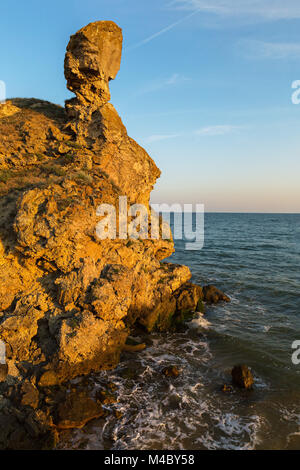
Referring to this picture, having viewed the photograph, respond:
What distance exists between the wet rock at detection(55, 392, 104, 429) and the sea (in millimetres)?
290

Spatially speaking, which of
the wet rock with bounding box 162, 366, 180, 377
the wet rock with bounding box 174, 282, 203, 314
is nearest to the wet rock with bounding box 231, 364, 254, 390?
the wet rock with bounding box 162, 366, 180, 377

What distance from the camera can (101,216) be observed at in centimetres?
1391

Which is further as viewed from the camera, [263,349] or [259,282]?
[259,282]

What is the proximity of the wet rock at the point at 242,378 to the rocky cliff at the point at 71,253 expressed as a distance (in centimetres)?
554

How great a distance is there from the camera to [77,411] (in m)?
9.34

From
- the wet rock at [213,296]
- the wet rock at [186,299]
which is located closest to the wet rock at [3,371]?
the wet rock at [186,299]

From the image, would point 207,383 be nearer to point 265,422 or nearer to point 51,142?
point 265,422

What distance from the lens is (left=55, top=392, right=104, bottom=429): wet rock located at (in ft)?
29.8

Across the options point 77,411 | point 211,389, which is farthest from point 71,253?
point 211,389

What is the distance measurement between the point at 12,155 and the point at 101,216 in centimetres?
763

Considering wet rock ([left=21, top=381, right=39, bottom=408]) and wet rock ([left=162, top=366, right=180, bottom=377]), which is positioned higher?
wet rock ([left=21, top=381, right=39, bottom=408])

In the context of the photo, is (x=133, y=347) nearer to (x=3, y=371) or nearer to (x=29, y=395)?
(x=29, y=395)

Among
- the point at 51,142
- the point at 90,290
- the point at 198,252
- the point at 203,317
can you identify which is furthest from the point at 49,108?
the point at 198,252

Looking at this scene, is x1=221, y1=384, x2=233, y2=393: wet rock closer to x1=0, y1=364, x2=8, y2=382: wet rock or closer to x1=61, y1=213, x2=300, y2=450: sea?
x1=61, y1=213, x2=300, y2=450: sea
